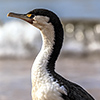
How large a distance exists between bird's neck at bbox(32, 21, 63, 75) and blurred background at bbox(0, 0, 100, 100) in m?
2.75

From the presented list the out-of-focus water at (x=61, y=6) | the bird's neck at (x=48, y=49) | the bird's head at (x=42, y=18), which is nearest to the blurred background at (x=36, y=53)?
the out-of-focus water at (x=61, y=6)

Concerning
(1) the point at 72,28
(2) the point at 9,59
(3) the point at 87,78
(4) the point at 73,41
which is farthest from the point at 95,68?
(1) the point at 72,28

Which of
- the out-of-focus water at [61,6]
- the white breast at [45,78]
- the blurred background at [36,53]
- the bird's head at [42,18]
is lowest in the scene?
the white breast at [45,78]

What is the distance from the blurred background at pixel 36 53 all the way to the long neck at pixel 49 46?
2.75 m

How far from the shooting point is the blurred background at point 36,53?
7920 millimetres

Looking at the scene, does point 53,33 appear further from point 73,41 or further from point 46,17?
point 73,41

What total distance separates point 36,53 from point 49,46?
8062 mm

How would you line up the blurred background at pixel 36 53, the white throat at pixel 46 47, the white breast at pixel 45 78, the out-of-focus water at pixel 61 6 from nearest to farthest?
the white breast at pixel 45 78 < the white throat at pixel 46 47 < the blurred background at pixel 36 53 < the out-of-focus water at pixel 61 6

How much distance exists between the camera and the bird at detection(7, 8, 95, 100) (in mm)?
4141

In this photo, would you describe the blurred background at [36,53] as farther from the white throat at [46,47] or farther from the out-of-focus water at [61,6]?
the white throat at [46,47]

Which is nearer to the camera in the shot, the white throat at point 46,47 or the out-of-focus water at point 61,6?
the white throat at point 46,47

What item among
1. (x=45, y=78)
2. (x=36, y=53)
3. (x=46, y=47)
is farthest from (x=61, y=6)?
(x=45, y=78)

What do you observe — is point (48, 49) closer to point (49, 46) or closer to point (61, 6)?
point (49, 46)

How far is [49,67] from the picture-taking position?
4289 mm
